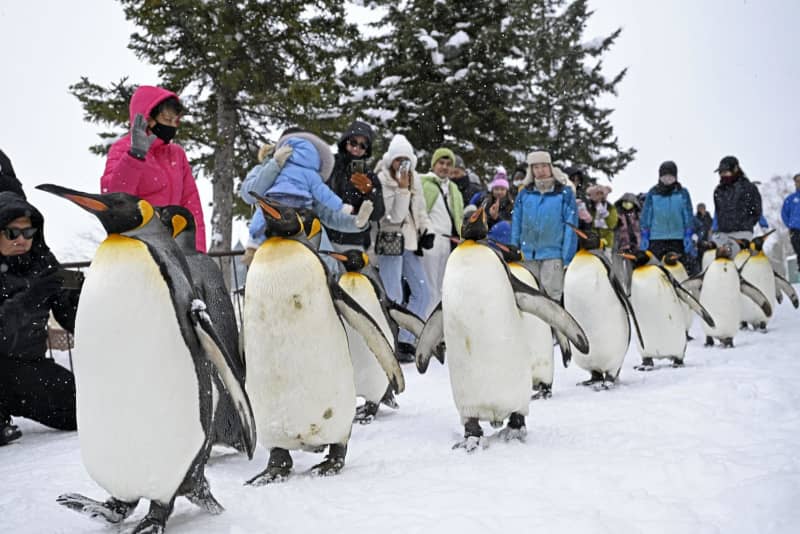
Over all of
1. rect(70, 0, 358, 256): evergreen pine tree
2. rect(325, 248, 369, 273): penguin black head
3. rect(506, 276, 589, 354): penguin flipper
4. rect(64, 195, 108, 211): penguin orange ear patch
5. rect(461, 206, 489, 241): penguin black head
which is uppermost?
rect(70, 0, 358, 256): evergreen pine tree

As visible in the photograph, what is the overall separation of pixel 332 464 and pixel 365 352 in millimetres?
1239

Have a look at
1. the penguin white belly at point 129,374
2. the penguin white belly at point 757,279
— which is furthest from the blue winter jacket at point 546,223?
the penguin white belly at point 129,374

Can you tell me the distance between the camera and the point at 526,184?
6305 mm

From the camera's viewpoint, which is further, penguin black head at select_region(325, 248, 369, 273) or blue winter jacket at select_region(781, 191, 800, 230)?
blue winter jacket at select_region(781, 191, 800, 230)

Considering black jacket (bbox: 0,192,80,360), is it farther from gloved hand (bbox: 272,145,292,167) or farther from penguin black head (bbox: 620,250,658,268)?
penguin black head (bbox: 620,250,658,268)

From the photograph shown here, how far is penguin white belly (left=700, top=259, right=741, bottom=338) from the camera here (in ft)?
22.5

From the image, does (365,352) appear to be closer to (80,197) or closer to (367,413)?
(367,413)

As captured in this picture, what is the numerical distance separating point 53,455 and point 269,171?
2.10 m

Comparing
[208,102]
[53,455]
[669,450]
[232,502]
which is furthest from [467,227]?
[208,102]

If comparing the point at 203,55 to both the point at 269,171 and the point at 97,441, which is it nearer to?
the point at 269,171

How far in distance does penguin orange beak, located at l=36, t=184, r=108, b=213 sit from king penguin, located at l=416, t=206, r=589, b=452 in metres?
1.74

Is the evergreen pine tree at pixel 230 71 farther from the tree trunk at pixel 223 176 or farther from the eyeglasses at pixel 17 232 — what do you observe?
the eyeglasses at pixel 17 232

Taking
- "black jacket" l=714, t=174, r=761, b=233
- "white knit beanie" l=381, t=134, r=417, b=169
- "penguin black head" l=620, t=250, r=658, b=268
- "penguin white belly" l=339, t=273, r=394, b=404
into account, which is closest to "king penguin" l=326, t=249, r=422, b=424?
"penguin white belly" l=339, t=273, r=394, b=404

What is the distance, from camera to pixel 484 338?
3240mm
